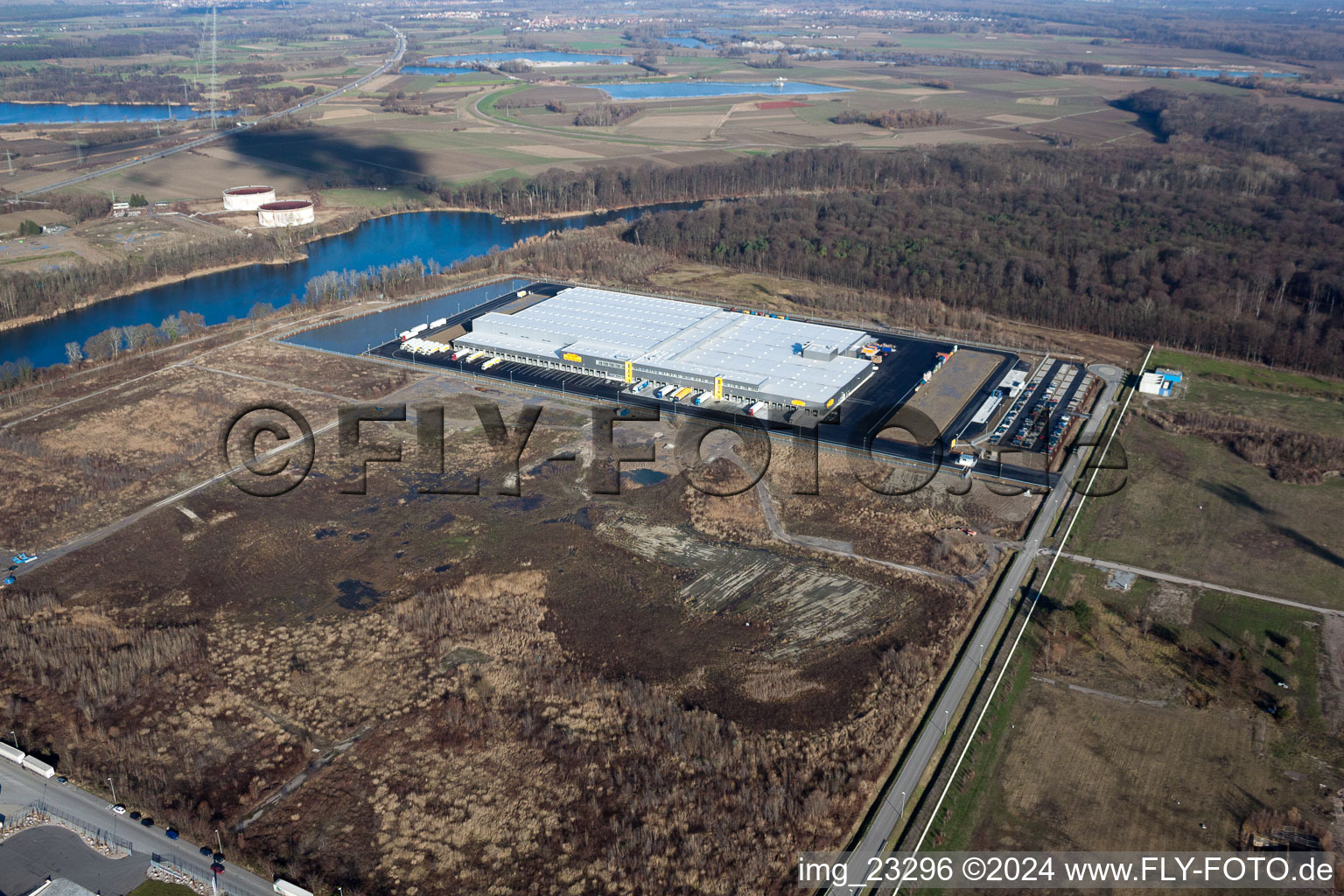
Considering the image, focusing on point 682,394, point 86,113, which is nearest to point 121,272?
point 682,394

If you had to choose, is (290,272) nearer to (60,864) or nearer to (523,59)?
(60,864)

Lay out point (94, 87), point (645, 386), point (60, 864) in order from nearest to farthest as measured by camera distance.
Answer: point (60, 864) → point (645, 386) → point (94, 87)

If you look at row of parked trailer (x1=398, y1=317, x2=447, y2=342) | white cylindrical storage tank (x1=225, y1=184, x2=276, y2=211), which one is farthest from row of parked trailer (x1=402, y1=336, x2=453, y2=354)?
white cylindrical storage tank (x1=225, y1=184, x2=276, y2=211)

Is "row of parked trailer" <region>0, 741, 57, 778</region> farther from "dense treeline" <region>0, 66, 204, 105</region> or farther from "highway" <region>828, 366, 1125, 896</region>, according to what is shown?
"dense treeline" <region>0, 66, 204, 105</region>

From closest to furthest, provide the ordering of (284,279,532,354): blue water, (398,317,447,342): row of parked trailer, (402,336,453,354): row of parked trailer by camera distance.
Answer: (402,336,453,354): row of parked trailer, (398,317,447,342): row of parked trailer, (284,279,532,354): blue water

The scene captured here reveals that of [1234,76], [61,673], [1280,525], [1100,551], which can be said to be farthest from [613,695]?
[1234,76]

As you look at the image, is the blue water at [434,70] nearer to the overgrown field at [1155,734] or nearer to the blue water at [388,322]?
the blue water at [388,322]

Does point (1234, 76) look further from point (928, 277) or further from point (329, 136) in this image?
point (329, 136)

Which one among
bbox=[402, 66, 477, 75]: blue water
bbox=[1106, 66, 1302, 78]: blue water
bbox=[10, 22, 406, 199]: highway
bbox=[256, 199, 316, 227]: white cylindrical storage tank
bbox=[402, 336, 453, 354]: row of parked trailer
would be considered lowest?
bbox=[402, 336, 453, 354]: row of parked trailer
